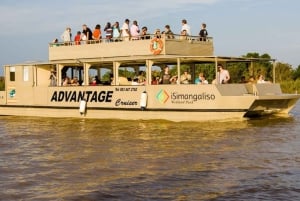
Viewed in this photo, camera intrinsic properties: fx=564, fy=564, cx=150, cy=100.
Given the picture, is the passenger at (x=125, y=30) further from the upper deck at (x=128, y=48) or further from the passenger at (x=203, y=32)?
the passenger at (x=203, y=32)

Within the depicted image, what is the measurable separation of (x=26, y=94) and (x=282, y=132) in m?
11.8

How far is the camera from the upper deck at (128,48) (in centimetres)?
1972

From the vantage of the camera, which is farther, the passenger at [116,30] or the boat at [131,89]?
the passenger at [116,30]

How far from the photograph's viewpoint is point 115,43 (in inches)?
824

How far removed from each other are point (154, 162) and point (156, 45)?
9294mm

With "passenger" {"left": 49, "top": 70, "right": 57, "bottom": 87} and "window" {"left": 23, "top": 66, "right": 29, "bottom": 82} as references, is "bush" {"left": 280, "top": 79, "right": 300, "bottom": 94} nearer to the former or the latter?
"passenger" {"left": 49, "top": 70, "right": 57, "bottom": 87}

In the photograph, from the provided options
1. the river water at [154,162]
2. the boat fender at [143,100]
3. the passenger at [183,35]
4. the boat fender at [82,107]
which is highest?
the passenger at [183,35]

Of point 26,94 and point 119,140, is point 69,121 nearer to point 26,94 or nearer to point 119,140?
point 26,94

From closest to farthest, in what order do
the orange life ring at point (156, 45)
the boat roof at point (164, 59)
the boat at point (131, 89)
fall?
the boat at point (131, 89) < the boat roof at point (164, 59) < the orange life ring at point (156, 45)

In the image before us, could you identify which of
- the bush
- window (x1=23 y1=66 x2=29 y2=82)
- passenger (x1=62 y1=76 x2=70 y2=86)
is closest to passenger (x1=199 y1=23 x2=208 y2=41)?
passenger (x1=62 y1=76 x2=70 y2=86)

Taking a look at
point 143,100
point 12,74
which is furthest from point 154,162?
point 12,74

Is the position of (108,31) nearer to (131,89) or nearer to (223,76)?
(131,89)

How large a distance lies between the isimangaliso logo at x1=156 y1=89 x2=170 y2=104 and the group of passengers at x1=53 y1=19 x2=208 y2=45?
80.1 inches

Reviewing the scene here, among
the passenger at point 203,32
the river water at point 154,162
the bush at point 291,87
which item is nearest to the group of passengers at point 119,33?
the passenger at point 203,32
